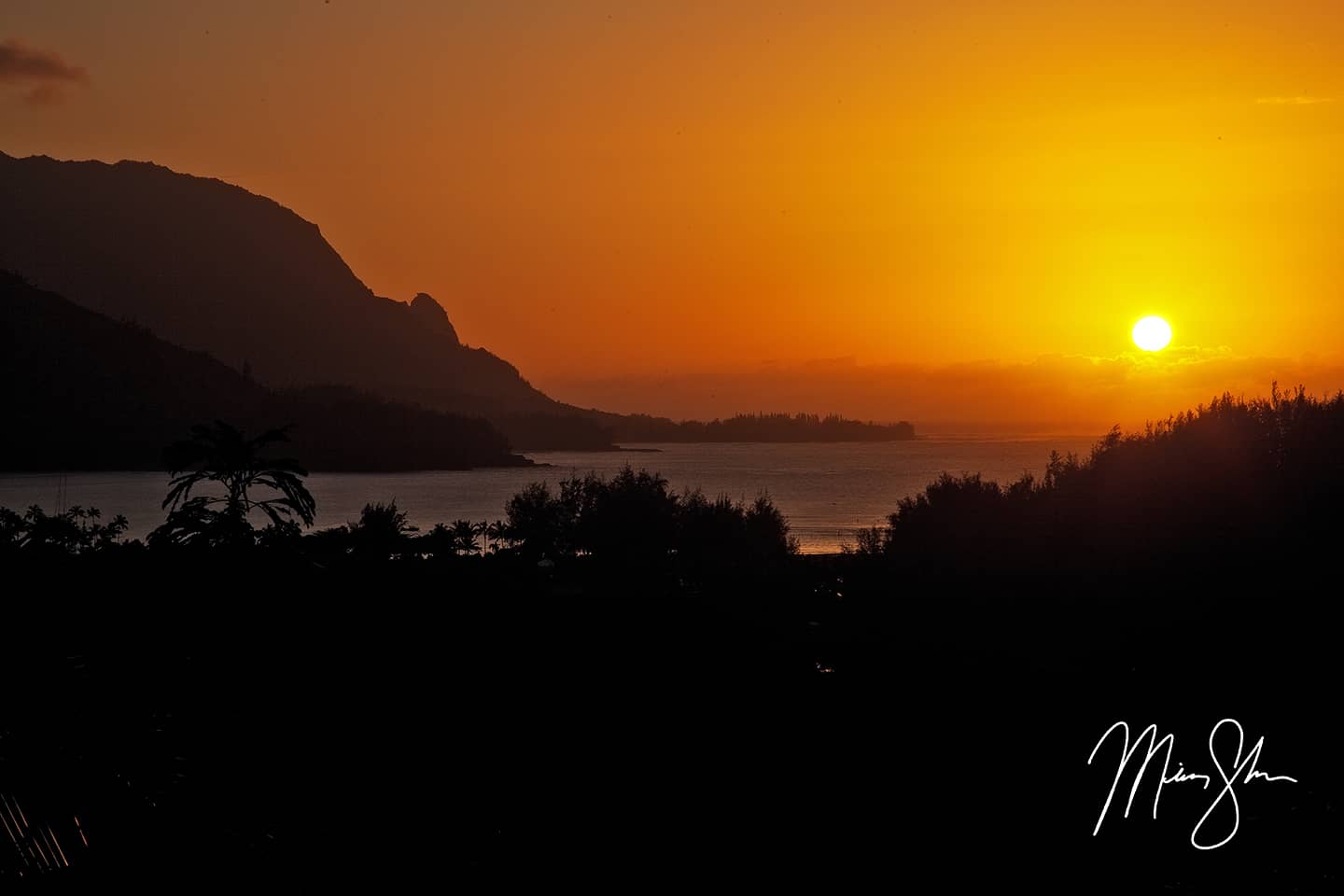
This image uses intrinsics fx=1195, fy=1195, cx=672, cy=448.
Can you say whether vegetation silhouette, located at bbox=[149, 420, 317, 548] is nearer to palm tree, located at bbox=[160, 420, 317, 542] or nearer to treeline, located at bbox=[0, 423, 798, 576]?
palm tree, located at bbox=[160, 420, 317, 542]

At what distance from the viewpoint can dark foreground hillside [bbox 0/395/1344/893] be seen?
412 inches

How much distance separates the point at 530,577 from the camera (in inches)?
2014

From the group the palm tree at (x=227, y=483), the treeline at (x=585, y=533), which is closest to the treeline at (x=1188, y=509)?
the treeline at (x=585, y=533)

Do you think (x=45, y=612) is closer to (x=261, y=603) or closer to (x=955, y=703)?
(x=261, y=603)

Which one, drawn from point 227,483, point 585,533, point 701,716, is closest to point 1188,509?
point 701,716

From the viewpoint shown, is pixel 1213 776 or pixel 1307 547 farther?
pixel 1307 547

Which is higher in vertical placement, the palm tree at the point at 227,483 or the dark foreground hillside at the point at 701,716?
the palm tree at the point at 227,483

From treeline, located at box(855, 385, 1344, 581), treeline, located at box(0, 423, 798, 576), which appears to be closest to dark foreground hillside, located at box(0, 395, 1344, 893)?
treeline, located at box(855, 385, 1344, 581)

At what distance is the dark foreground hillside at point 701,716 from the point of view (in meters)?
10.5

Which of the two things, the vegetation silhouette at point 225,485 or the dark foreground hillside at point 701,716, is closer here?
the dark foreground hillside at point 701,716

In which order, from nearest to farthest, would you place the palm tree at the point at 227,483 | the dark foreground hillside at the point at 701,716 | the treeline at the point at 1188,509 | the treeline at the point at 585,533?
1. the dark foreground hillside at the point at 701,716
2. the palm tree at the point at 227,483
3. the treeline at the point at 1188,509
4. the treeline at the point at 585,533

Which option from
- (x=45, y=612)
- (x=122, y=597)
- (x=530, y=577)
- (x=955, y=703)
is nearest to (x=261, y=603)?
(x=122, y=597)

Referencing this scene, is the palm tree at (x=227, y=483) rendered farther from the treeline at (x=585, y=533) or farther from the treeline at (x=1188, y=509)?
the treeline at (x=1188, y=509)

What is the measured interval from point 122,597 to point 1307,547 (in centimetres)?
3390
